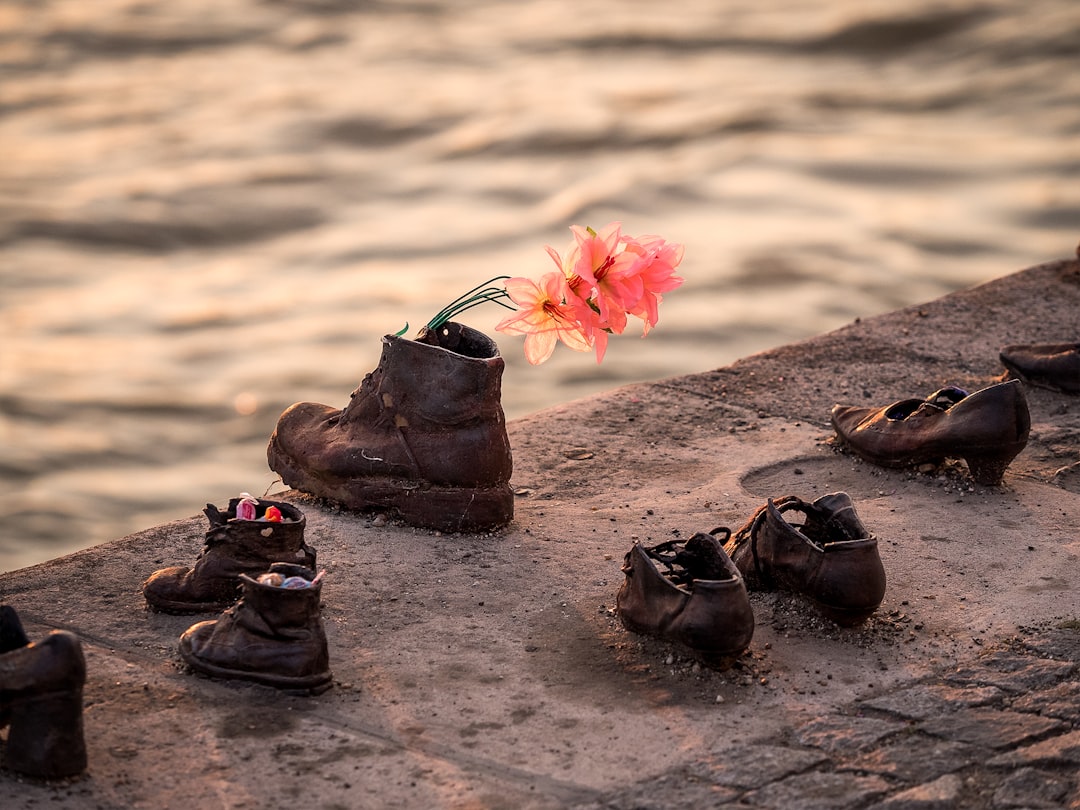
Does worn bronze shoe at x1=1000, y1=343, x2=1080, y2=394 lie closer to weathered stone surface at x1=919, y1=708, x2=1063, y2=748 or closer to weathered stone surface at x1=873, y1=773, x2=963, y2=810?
weathered stone surface at x1=919, y1=708, x2=1063, y2=748

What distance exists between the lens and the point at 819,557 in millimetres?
4117

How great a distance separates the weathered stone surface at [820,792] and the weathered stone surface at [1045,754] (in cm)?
28

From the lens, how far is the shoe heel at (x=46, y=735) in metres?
3.40

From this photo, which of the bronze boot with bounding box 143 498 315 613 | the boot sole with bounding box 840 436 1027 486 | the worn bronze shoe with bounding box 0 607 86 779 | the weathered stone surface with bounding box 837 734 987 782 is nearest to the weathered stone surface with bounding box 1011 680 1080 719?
the weathered stone surface with bounding box 837 734 987 782

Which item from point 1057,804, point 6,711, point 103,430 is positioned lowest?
point 103,430

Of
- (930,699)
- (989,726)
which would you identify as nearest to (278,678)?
(930,699)

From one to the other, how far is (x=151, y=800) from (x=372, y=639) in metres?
0.83

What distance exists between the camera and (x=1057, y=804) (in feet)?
11.2

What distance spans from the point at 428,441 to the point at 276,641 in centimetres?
99

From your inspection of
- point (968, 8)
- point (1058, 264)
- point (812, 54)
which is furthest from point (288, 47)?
point (1058, 264)

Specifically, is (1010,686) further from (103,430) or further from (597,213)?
(597,213)

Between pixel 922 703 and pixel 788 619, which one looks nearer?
pixel 922 703

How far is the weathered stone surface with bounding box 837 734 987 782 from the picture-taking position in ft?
11.6

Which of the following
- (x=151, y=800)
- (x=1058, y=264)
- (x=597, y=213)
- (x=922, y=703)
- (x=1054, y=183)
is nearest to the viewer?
(x=151, y=800)
